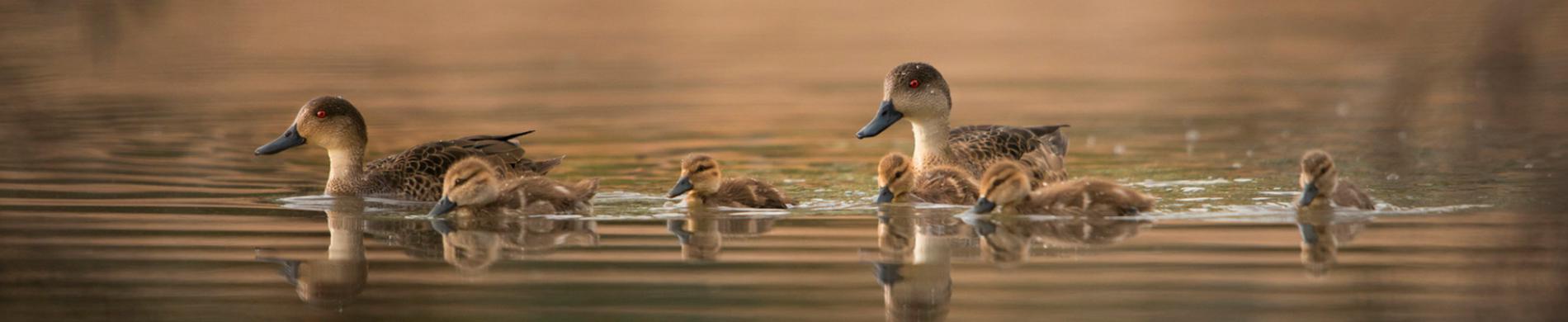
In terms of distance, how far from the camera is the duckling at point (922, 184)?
988 cm

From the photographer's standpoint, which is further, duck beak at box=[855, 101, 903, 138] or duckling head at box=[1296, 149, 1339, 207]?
duck beak at box=[855, 101, 903, 138]

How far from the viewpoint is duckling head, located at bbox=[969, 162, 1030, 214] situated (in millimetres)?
9219

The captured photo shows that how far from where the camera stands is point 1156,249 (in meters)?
8.23

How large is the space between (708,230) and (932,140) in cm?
240

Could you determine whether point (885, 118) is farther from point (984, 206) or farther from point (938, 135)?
point (984, 206)

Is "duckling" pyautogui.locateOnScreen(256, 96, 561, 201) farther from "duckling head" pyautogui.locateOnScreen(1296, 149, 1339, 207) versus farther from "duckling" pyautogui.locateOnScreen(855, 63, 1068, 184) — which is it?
"duckling head" pyautogui.locateOnScreen(1296, 149, 1339, 207)

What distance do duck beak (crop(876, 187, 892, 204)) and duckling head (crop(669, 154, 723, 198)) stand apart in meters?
0.74

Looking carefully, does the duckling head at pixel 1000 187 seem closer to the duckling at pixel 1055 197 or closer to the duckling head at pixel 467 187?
the duckling at pixel 1055 197

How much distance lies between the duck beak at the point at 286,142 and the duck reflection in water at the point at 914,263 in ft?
10.3

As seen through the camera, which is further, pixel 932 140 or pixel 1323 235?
pixel 932 140

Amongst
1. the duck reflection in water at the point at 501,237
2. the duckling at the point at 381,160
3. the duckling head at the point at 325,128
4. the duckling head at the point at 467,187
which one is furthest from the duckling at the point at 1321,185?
the duckling head at the point at 325,128

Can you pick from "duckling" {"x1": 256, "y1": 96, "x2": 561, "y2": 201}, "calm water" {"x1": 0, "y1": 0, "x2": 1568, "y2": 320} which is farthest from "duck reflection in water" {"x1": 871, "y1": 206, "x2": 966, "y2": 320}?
"duckling" {"x1": 256, "y1": 96, "x2": 561, "y2": 201}

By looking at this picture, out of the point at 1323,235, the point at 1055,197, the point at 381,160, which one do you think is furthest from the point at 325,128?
the point at 1323,235

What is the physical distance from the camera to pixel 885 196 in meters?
9.86
